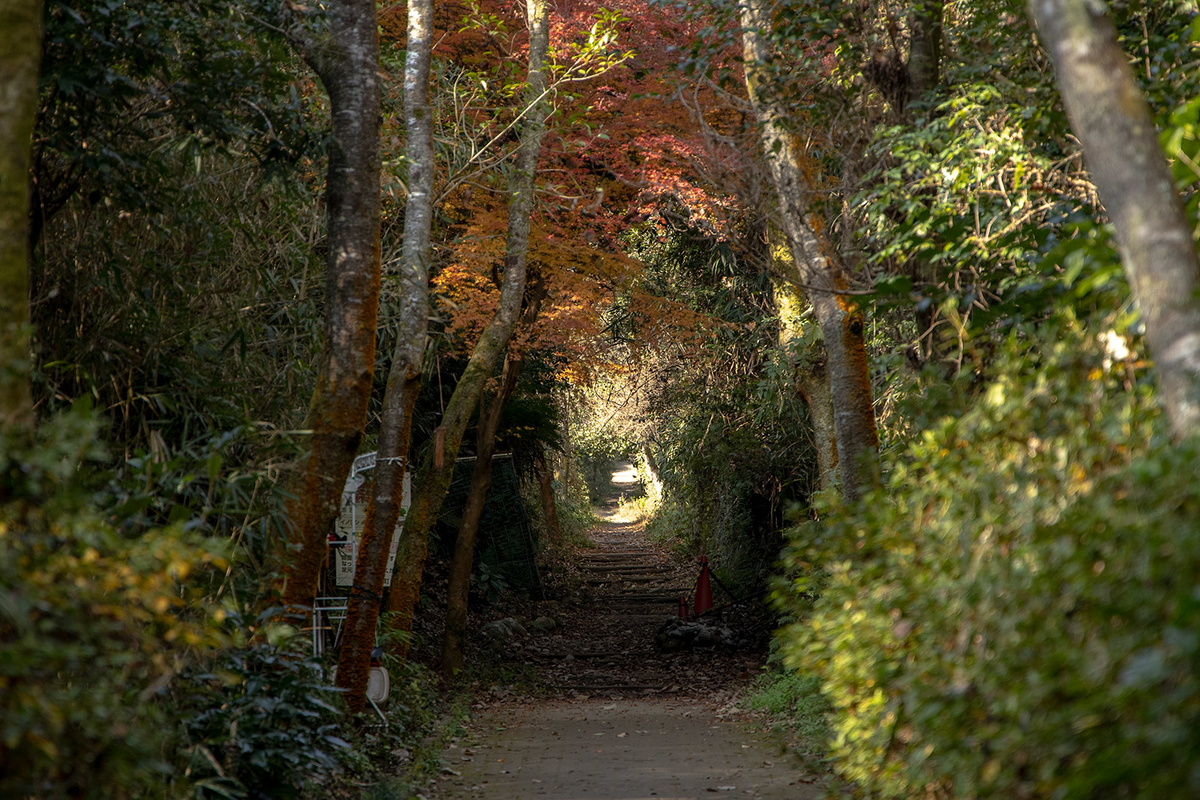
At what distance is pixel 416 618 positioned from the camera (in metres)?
13.8

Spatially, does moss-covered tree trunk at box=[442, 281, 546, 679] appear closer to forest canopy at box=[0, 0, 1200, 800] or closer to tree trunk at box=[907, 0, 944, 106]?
forest canopy at box=[0, 0, 1200, 800]

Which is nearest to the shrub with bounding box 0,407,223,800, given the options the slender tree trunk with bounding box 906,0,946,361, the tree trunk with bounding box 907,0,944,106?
the slender tree trunk with bounding box 906,0,946,361

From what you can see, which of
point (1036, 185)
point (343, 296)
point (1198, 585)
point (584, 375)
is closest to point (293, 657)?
point (343, 296)

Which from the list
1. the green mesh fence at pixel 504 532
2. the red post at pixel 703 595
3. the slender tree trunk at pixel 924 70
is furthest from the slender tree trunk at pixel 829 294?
the green mesh fence at pixel 504 532

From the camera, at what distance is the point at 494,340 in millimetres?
10344

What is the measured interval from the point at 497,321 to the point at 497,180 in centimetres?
295

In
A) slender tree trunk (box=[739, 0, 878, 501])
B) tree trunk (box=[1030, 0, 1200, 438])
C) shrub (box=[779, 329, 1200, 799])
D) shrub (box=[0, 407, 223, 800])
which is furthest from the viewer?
slender tree trunk (box=[739, 0, 878, 501])

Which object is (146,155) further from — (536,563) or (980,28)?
(536,563)

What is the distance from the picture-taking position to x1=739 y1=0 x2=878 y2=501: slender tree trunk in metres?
7.32

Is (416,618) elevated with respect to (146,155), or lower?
lower

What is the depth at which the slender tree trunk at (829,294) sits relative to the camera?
7.32 metres

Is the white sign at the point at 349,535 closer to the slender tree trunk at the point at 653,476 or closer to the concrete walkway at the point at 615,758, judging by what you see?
the concrete walkway at the point at 615,758

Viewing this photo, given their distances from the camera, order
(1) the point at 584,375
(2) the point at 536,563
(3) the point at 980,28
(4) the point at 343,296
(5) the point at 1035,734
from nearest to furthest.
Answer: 1. (5) the point at 1035,734
2. (4) the point at 343,296
3. (3) the point at 980,28
4. (1) the point at 584,375
5. (2) the point at 536,563

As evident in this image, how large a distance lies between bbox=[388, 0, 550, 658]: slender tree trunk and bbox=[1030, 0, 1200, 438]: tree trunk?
7427 mm
